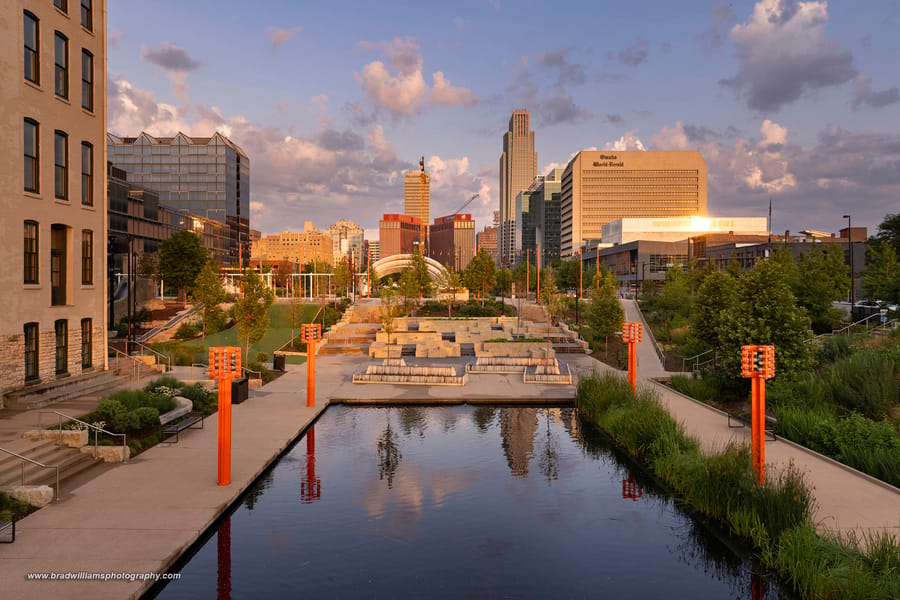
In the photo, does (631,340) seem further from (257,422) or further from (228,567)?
(228,567)

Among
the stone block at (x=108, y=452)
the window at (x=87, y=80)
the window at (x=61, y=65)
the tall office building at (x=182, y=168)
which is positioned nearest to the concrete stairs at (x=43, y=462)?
the stone block at (x=108, y=452)

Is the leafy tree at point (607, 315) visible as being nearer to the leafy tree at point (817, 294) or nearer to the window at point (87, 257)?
the leafy tree at point (817, 294)

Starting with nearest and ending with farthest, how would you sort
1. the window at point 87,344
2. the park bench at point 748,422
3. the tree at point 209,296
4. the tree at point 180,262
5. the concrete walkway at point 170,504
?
1. the concrete walkway at point 170,504
2. the park bench at point 748,422
3. the window at point 87,344
4. the tree at point 209,296
5. the tree at point 180,262

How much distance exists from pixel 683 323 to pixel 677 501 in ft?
105

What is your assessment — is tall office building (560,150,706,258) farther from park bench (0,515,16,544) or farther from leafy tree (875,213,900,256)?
park bench (0,515,16,544)

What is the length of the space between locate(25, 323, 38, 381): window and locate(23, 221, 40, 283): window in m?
1.60

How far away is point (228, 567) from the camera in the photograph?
33.2 feet

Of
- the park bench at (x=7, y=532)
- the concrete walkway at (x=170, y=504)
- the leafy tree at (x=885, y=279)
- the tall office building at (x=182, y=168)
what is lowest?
the concrete walkway at (x=170, y=504)

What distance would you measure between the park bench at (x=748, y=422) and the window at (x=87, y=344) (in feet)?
77.8

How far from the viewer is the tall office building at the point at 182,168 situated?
5231 inches

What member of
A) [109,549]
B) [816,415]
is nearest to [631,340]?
[816,415]

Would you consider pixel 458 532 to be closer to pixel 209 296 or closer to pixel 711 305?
pixel 711 305

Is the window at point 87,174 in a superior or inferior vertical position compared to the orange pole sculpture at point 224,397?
superior

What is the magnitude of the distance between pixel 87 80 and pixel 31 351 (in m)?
11.0
